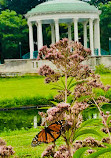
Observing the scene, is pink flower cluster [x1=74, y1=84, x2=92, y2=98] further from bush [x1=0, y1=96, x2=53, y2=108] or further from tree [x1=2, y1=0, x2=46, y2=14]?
tree [x1=2, y1=0, x2=46, y2=14]

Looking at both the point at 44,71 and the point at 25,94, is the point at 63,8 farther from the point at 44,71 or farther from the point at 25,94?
the point at 44,71

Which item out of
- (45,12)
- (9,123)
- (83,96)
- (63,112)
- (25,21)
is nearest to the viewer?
(63,112)

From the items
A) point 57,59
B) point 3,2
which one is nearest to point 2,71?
point 3,2

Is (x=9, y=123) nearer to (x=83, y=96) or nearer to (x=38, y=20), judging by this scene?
(x=83, y=96)

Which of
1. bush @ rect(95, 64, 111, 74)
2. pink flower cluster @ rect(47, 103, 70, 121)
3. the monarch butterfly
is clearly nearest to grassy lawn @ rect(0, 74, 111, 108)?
bush @ rect(95, 64, 111, 74)

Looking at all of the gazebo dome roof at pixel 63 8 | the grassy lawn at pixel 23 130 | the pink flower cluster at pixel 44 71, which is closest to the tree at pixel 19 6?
the gazebo dome roof at pixel 63 8
